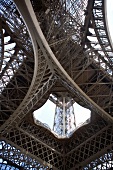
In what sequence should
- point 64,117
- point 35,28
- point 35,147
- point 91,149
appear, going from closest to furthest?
point 35,28 < point 91,149 < point 35,147 < point 64,117

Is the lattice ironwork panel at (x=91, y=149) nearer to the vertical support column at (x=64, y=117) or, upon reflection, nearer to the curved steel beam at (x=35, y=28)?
the vertical support column at (x=64, y=117)

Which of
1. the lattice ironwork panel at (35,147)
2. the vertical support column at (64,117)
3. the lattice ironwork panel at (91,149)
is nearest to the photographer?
the lattice ironwork panel at (91,149)

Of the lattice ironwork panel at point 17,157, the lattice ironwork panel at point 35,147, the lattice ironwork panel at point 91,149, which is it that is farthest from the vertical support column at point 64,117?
the lattice ironwork panel at point 17,157

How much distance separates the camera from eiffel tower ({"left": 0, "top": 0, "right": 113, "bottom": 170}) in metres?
19.5

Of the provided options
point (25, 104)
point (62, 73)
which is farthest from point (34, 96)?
point (62, 73)

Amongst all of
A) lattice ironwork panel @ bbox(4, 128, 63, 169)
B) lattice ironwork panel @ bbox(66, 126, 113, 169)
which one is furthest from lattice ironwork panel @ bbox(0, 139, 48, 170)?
lattice ironwork panel @ bbox(66, 126, 113, 169)

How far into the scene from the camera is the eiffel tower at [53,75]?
768 inches

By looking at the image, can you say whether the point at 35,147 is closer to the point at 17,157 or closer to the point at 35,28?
the point at 17,157

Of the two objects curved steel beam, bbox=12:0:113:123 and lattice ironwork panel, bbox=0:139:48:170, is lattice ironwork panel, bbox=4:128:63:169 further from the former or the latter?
curved steel beam, bbox=12:0:113:123

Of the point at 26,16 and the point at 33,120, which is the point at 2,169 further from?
Answer: the point at 26,16

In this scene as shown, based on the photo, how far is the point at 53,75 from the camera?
23.0m

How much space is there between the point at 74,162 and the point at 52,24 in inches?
646

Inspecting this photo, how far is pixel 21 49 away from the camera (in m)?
22.5

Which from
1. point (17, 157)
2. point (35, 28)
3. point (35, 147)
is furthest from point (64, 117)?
point (35, 28)
